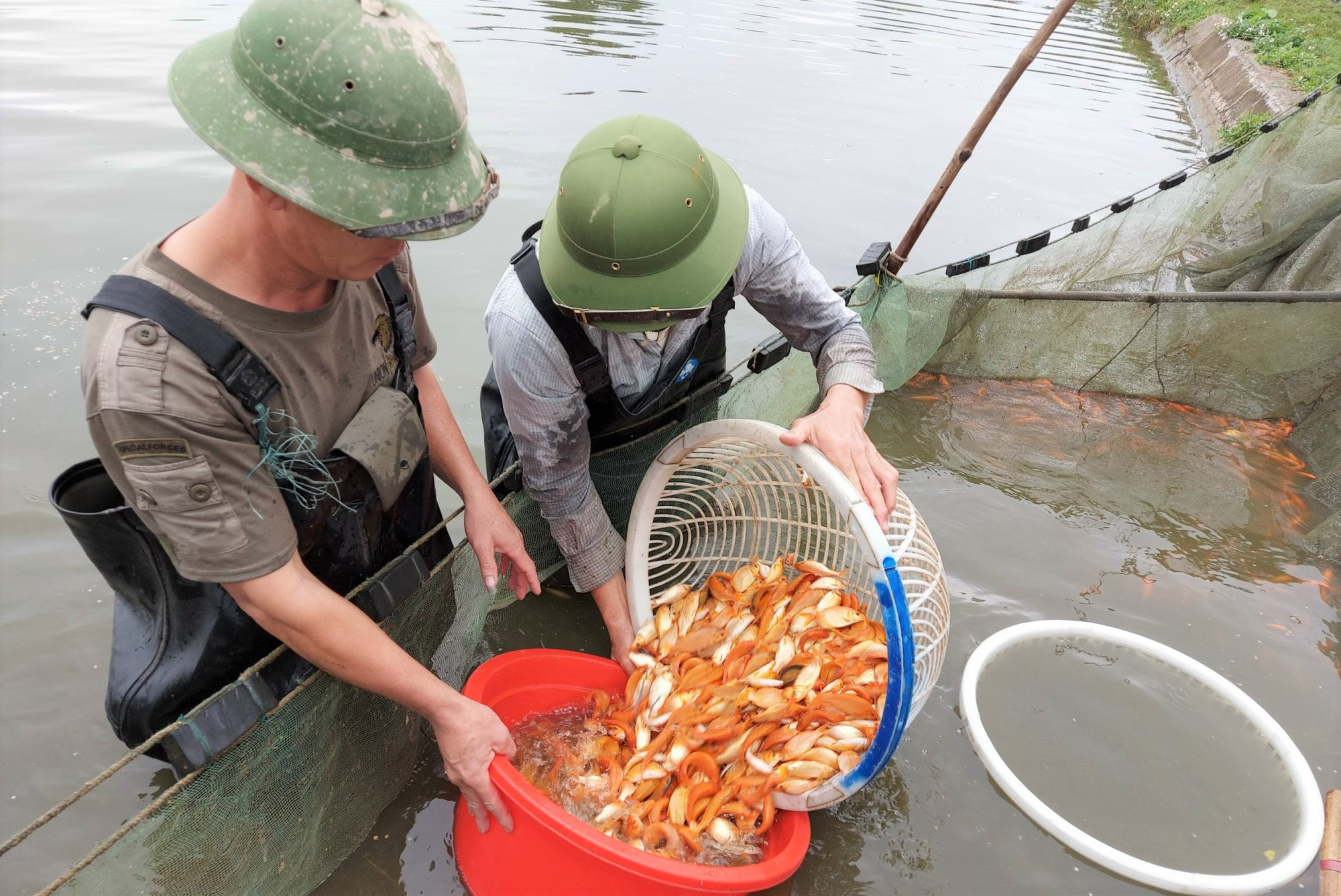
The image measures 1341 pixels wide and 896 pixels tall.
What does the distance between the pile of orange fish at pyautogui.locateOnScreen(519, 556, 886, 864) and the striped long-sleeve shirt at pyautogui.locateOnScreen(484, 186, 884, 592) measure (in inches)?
13.9

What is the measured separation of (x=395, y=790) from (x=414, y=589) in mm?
731

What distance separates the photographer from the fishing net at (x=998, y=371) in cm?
176

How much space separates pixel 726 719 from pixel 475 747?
686mm

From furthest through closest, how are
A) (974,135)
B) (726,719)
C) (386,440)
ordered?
1. (974,135)
2. (726,719)
3. (386,440)

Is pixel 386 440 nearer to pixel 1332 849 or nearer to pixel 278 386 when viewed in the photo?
pixel 278 386

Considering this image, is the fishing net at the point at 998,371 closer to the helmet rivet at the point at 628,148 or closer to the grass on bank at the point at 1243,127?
the helmet rivet at the point at 628,148

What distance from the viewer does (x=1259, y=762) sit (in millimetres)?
2527

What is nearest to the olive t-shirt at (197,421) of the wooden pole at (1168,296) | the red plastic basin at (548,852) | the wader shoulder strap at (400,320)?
the wader shoulder strap at (400,320)

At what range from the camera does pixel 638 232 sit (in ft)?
5.92

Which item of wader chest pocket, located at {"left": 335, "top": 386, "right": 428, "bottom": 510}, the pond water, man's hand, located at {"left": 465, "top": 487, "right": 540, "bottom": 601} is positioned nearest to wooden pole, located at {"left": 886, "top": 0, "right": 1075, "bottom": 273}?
the pond water

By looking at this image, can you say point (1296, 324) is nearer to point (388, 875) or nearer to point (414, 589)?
point (414, 589)

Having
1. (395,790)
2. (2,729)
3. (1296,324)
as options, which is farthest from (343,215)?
(1296,324)

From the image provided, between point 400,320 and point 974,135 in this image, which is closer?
point 400,320

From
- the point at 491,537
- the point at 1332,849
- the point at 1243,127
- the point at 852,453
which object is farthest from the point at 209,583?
the point at 1243,127
